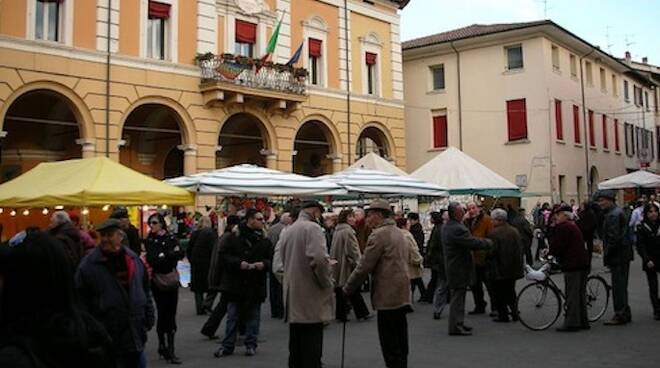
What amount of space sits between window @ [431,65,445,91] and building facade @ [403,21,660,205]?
55mm

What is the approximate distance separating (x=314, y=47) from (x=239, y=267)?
1904 cm

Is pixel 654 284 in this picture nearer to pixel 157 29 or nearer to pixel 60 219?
pixel 60 219

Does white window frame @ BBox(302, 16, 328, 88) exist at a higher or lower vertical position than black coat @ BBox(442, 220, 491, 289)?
higher

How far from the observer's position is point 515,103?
109 feet

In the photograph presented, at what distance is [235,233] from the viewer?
8750 millimetres

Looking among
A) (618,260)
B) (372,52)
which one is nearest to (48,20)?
(372,52)

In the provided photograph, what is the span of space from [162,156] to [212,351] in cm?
1859

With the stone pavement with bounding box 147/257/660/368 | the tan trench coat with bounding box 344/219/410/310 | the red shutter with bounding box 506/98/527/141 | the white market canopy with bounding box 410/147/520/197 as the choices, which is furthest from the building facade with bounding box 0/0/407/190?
the tan trench coat with bounding box 344/219/410/310

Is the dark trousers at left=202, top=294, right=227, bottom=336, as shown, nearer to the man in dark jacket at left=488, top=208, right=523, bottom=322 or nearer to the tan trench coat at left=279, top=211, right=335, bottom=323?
the tan trench coat at left=279, top=211, right=335, bottom=323

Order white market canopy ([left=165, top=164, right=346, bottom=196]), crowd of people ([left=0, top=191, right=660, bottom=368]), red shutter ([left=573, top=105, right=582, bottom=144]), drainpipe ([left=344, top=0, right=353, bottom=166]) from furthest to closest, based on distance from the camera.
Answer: red shutter ([left=573, top=105, right=582, bottom=144])
drainpipe ([left=344, top=0, right=353, bottom=166])
white market canopy ([left=165, top=164, right=346, bottom=196])
crowd of people ([left=0, top=191, right=660, bottom=368])

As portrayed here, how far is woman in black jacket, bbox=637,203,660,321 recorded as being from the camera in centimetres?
1028

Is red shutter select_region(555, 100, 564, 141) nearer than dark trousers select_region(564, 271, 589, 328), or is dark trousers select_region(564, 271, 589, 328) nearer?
dark trousers select_region(564, 271, 589, 328)

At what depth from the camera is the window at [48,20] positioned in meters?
19.0

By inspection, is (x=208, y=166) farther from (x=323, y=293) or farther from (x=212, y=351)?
(x=323, y=293)
